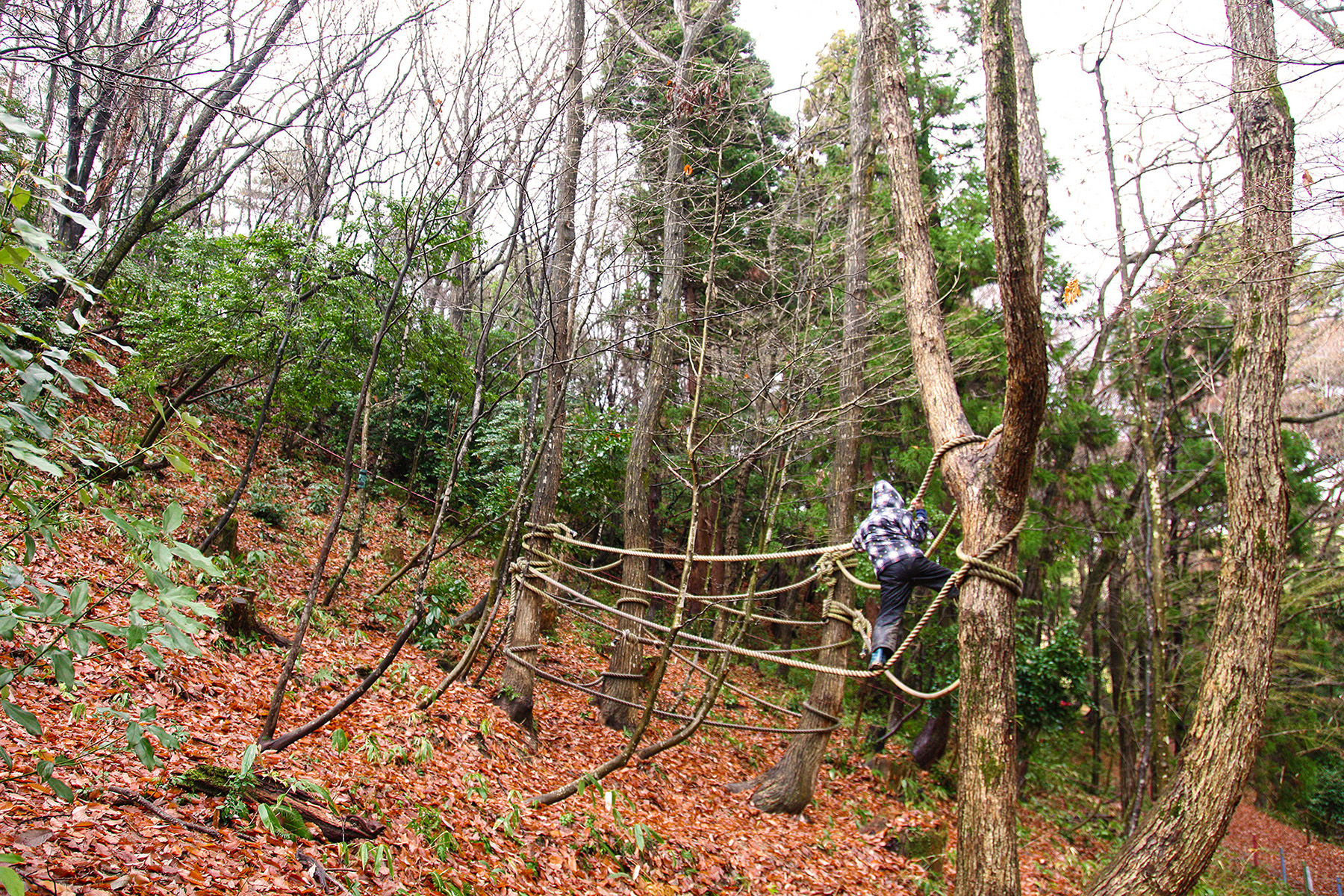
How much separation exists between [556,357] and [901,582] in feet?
9.13

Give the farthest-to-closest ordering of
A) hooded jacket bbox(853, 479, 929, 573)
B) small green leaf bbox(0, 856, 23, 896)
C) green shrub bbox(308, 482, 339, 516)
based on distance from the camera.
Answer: green shrub bbox(308, 482, 339, 516)
hooded jacket bbox(853, 479, 929, 573)
small green leaf bbox(0, 856, 23, 896)

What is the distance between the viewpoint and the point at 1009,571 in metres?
2.77

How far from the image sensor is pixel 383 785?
3514 mm

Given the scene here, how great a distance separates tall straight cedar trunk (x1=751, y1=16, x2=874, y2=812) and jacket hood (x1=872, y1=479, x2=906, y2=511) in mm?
2175

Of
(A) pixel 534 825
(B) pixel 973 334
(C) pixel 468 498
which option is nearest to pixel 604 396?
Result: (C) pixel 468 498

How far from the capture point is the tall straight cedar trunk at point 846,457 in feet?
20.7

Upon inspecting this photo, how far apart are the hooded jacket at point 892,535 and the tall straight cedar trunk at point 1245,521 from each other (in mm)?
1722

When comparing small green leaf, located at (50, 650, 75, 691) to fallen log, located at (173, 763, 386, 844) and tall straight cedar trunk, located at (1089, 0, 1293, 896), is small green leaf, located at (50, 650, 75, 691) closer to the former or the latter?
fallen log, located at (173, 763, 386, 844)

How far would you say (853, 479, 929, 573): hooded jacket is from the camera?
11.8 ft

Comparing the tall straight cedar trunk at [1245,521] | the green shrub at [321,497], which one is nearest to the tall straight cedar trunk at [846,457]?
the tall straight cedar trunk at [1245,521]

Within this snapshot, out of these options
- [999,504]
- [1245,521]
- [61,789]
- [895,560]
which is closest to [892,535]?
[895,560]

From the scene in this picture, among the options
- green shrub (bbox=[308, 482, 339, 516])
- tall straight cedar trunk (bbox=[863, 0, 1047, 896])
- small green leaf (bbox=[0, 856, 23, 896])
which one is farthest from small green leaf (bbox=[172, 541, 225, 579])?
green shrub (bbox=[308, 482, 339, 516])

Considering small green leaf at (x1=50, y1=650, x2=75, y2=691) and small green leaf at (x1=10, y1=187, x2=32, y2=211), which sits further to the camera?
small green leaf at (x1=50, y1=650, x2=75, y2=691)

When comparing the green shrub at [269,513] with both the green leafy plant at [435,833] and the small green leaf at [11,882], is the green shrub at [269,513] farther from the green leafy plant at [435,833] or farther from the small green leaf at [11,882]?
the small green leaf at [11,882]
